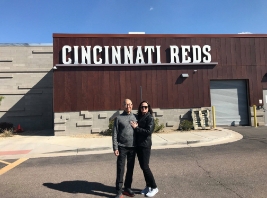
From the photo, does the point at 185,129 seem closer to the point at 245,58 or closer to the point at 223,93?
the point at 223,93

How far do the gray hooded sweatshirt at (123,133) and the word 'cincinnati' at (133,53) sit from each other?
28.8 feet

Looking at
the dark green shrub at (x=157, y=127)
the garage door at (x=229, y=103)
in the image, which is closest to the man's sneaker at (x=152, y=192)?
the dark green shrub at (x=157, y=127)

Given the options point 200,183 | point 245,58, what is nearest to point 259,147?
point 200,183

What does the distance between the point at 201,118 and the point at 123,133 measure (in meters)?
9.18

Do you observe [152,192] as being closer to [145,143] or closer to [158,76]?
[145,143]

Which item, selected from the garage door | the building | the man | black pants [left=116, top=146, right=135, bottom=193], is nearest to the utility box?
the building

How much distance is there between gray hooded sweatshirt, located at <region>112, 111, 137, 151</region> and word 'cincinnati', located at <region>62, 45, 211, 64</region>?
8788mm

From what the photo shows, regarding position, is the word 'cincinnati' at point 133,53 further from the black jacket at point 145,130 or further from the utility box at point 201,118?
the black jacket at point 145,130

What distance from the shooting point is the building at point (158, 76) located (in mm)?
11891

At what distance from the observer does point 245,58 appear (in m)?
Result: 13.1

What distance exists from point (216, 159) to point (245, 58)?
939cm

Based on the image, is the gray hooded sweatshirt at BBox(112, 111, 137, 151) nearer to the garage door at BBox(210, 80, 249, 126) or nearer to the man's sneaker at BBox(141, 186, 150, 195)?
the man's sneaker at BBox(141, 186, 150, 195)

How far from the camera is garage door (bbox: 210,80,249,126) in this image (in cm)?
1320

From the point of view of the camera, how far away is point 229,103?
13234 mm
